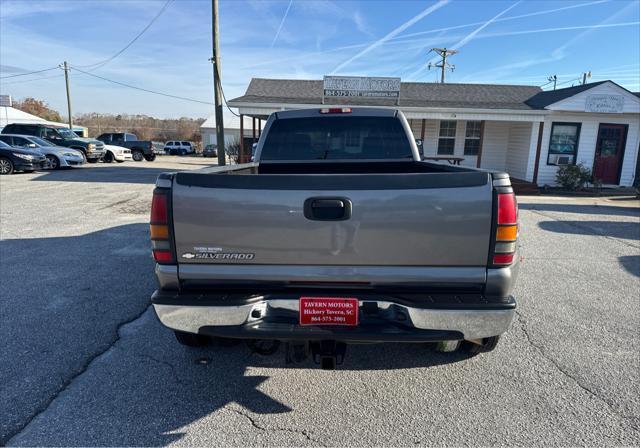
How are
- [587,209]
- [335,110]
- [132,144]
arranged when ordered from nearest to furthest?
[335,110] → [587,209] → [132,144]

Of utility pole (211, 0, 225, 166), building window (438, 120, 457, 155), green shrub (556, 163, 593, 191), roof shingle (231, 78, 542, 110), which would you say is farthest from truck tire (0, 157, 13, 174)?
green shrub (556, 163, 593, 191)

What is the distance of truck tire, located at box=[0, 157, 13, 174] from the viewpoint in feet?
54.1

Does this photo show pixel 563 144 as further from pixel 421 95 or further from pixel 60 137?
pixel 60 137

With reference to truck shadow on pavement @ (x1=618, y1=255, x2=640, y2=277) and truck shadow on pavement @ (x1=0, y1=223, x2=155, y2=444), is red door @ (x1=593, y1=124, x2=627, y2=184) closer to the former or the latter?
truck shadow on pavement @ (x1=618, y1=255, x2=640, y2=277)

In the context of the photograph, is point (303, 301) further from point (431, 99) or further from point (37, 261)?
point (431, 99)

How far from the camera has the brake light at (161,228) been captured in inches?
89.4

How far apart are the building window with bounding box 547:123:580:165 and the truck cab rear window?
48.3 ft

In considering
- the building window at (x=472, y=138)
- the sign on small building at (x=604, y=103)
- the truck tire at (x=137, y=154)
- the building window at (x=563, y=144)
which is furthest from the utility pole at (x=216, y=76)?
the truck tire at (x=137, y=154)

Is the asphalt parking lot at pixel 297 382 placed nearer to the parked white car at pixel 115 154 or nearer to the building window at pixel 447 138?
the building window at pixel 447 138

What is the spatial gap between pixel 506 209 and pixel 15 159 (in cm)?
2000

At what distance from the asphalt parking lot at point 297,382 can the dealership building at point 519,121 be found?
11.4m

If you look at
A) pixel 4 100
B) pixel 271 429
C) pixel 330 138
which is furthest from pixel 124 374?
pixel 4 100

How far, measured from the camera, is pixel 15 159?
1648cm

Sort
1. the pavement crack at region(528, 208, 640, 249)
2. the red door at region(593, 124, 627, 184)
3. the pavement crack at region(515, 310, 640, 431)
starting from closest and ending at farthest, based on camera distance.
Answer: the pavement crack at region(515, 310, 640, 431) → the pavement crack at region(528, 208, 640, 249) → the red door at region(593, 124, 627, 184)
